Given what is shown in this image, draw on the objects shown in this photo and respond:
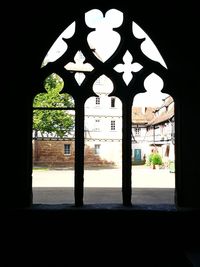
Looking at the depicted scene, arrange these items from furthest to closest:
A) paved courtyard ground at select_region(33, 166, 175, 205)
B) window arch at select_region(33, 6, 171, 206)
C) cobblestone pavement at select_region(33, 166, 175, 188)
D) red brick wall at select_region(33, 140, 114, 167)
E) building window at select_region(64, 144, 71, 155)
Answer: building window at select_region(64, 144, 71, 155) < red brick wall at select_region(33, 140, 114, 167) < cobblestone pavement at select_region(33, 166, 175, 188) < paved courtyard ground at select_region(33, 166, 175, 205) < window arch at select_region(33, 6, 171, 206)

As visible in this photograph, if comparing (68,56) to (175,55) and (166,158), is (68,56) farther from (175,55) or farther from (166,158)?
(166,158)

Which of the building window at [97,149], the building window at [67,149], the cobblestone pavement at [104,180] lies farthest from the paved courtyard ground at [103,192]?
the building window at [67,149]

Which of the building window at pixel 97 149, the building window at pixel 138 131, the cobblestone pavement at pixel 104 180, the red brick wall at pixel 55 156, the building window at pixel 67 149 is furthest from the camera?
the building window at pixel 138 131

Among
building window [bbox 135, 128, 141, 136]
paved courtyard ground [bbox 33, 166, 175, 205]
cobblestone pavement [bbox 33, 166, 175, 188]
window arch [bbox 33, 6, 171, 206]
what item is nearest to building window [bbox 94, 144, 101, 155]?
building window [bbox 135, 128, 141, 136]

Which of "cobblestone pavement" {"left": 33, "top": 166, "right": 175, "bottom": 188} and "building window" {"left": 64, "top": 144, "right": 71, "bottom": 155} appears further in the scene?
"building window" {"left": 64, "top": 144, "right": 71, "bottom": 155}

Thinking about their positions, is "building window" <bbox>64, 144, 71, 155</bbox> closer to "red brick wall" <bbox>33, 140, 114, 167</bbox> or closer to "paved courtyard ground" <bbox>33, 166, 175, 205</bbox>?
"red brick wall" <bbox>33, 140, 114, 167</bbox>

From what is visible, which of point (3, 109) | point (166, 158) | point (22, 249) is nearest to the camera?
point (22, 249)

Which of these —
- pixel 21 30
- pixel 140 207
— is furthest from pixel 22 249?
pixel 21 30

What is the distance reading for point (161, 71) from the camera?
2.68 metres

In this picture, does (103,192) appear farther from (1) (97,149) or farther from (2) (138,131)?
(2) (138,131)

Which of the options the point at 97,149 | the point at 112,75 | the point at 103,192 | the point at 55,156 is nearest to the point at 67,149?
the point at 55,156

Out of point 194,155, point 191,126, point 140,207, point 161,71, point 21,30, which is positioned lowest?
point 140,207

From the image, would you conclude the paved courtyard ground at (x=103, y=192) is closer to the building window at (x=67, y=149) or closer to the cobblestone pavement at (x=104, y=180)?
the cobblestone pavement at (x=104, y=180)

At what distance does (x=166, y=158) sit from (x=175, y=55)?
21658 mm
